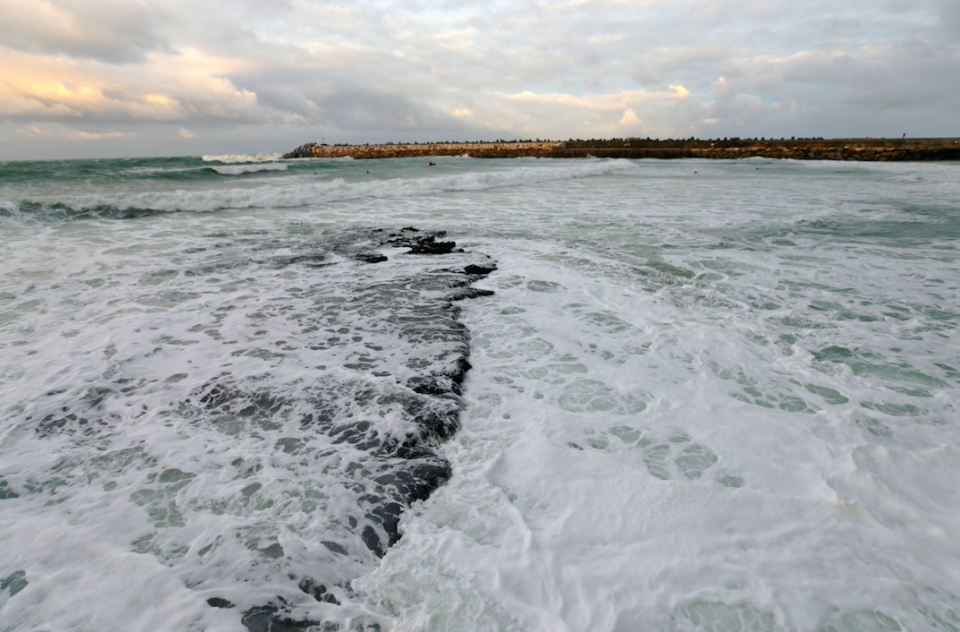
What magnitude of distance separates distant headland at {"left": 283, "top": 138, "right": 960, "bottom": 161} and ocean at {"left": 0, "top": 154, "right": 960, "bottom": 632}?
4604 centimetres

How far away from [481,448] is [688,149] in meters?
59.3

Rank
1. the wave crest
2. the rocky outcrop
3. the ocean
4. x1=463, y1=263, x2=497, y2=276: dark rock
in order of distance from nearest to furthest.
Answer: the ocean
x1=463, y1=263, x2=497, y2=276: dark rock
the wave crest
the rocky outcrop

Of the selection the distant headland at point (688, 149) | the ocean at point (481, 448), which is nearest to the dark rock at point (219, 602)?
the ocean at point (481, 448)

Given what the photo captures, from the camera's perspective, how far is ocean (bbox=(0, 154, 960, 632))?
2084 millimetres

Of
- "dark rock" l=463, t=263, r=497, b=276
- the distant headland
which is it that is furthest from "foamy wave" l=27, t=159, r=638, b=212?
the distant headland

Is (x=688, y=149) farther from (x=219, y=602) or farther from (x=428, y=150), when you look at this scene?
(x=219, y=602)

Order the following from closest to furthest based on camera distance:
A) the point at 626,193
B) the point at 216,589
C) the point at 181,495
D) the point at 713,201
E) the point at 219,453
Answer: the point at 216,589, the point at 181,495, the point at 219,453, the point at 713,201, the point at 626,193

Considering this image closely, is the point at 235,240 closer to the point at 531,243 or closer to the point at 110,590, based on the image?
A: the point at 531,243

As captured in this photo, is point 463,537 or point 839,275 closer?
point 463,537

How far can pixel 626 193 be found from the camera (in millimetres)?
17875

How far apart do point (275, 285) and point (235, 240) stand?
157 inches

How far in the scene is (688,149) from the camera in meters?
53.2

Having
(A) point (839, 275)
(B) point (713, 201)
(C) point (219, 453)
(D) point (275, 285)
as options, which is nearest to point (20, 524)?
(C) point (219, 453)

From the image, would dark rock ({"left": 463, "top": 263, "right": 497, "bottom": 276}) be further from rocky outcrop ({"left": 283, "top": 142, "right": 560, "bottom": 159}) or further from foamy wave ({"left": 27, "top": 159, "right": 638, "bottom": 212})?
rocky outcrop ({"left": 283, "top": 142, "right": 560, "bottom": 159})
